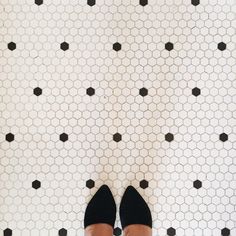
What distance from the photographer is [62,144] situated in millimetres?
1362

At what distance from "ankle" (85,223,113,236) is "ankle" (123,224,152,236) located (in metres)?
0.06

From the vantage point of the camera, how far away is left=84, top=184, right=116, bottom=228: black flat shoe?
4.28 ft

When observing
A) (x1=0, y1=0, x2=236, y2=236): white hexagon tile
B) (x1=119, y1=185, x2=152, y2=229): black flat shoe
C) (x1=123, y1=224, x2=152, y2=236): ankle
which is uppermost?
(x1=0, y1=0, x2=236, y2=236): white hexagon tile

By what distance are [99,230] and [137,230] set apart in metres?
0.13

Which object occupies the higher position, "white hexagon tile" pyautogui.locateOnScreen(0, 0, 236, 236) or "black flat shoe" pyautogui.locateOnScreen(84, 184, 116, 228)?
"white hexagon tile" pyautogui.locateOnScreen(0, 0, 236, 236)

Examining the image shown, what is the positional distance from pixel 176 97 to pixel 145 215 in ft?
1.42

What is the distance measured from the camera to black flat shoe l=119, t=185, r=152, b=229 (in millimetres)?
1301

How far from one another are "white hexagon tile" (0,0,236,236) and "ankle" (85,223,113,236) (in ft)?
0.21

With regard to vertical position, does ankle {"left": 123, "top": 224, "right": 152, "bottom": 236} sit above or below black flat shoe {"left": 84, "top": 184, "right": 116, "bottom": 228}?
below

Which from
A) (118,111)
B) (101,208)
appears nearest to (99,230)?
(101,208)

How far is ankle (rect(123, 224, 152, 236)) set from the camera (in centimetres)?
128

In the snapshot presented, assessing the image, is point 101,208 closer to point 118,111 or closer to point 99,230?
point 99,230

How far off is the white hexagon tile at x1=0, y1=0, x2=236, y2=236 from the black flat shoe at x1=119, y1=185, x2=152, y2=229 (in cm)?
3

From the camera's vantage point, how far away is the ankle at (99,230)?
128cm
